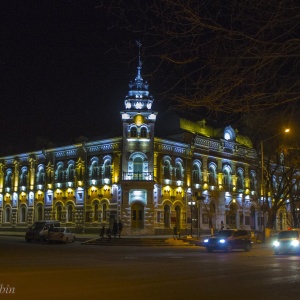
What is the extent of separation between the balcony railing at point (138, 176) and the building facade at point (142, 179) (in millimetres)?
106

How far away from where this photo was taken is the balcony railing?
172 ft

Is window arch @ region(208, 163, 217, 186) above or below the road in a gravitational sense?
above

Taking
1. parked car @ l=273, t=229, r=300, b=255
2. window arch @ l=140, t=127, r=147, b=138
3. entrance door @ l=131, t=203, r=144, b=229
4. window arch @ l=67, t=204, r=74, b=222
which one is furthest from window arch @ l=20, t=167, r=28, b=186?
parked car @ l=273, t=229, r=300, b=255

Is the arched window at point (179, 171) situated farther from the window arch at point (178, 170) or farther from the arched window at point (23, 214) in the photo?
the arched window at point (23, 214)

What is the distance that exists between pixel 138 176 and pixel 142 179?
0.57 metres

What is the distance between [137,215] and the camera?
173 feet

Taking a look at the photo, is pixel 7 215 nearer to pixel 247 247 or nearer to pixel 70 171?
Result: pixel 70 171

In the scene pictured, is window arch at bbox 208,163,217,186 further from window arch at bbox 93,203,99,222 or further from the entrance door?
window arch at bbox 93,203,99,222

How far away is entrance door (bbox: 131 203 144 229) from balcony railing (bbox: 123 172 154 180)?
287 centimetres

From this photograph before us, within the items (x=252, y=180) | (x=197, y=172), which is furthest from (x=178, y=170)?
(x=252, y=180)

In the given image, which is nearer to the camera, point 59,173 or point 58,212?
point 58,212

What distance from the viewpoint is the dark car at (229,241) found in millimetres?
32219

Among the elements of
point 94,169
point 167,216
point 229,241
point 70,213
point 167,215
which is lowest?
point 229,241

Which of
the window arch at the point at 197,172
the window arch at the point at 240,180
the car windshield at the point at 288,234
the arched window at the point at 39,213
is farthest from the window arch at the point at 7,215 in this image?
the car windshield at the point at 288,234
